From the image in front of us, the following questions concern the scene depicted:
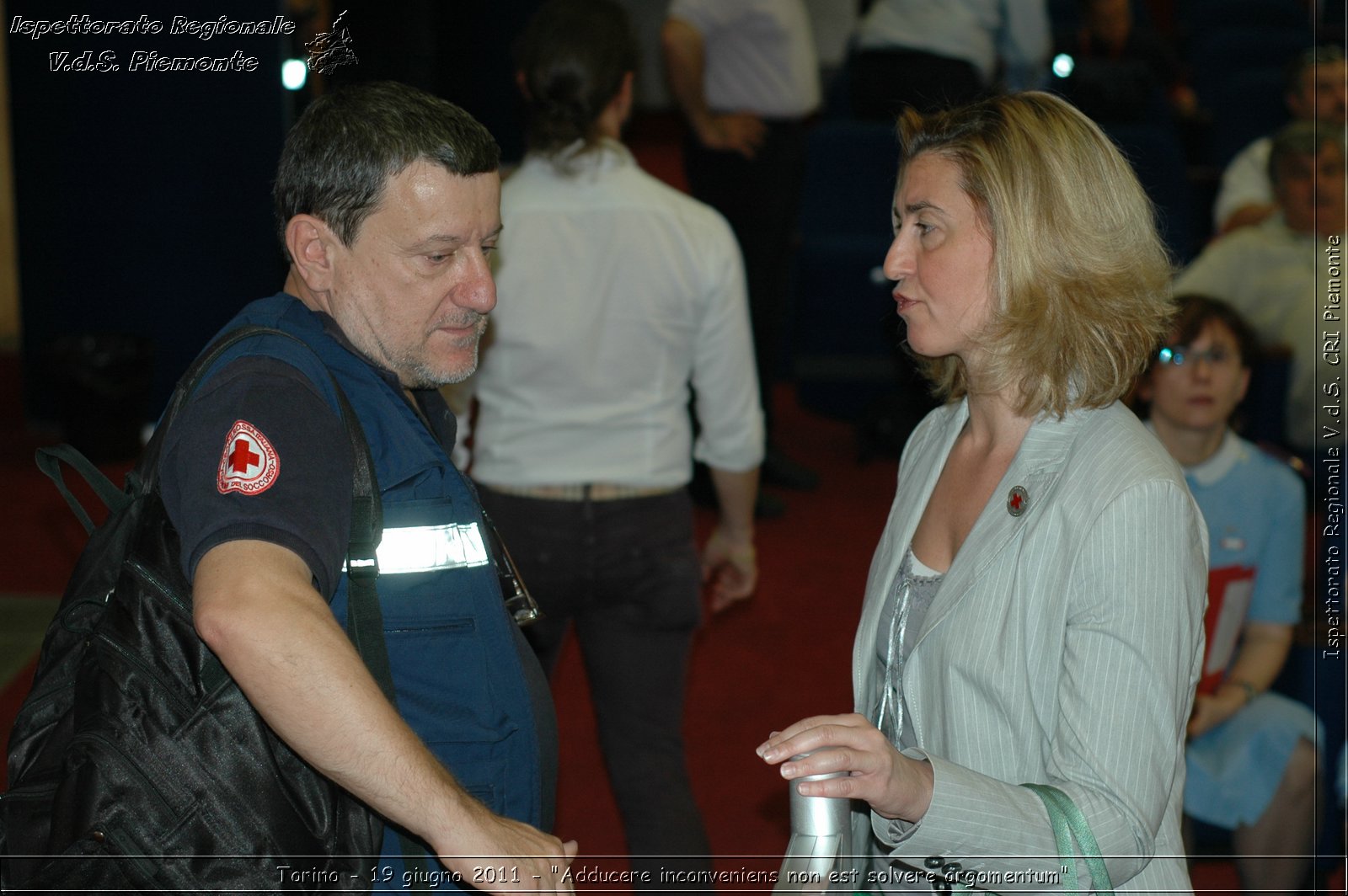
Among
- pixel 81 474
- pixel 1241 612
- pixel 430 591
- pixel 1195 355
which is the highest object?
pixel 1195 355

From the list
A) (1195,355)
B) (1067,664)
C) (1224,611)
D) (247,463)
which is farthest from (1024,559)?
(1195,355)

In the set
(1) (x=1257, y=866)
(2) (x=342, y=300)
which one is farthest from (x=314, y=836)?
(1) (x=1257, y=866)

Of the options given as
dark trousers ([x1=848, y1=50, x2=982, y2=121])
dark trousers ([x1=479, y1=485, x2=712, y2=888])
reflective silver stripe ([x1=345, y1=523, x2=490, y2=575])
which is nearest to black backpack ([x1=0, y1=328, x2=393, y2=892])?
reflective silver stripe ([x1=345, y1=523, x2=490, y2=575])

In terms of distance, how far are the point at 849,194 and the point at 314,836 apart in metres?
5.23

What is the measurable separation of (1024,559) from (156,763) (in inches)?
37.5

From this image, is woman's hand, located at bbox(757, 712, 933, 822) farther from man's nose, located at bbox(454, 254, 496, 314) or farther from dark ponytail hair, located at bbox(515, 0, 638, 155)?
dark ponytail hair, located at bbox(515, 0, 638, 155)

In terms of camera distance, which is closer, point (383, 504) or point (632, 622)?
point (383, 504)

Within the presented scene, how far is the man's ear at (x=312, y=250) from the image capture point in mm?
1487

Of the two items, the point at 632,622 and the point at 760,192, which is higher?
the point at 760,192

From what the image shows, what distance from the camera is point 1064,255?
1534mm

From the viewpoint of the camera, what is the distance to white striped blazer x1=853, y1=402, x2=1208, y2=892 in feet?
4.46

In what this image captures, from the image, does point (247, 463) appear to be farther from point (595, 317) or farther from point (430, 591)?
point (595, 317)

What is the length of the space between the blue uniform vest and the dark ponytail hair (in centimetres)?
107

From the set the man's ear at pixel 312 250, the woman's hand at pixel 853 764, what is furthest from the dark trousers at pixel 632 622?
the woman's hand at pixel 853 764
